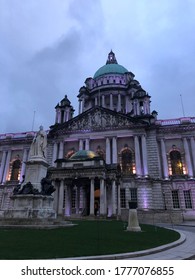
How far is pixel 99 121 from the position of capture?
150 feet

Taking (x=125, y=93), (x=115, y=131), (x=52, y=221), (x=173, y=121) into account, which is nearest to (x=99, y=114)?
(x=115, y=131)

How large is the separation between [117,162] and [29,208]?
28.6 metres

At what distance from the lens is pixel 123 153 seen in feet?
143

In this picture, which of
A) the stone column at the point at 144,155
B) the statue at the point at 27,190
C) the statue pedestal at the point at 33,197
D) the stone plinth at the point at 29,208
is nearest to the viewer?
the stone plinth at the point at 29,208

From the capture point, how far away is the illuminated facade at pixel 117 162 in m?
32.0

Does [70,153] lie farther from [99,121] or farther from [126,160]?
[126,160]

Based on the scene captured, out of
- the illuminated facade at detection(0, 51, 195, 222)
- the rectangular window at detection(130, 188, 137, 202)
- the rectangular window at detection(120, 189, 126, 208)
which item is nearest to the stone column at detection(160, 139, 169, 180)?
the illuminated facade at detection(0, 51, 195, 222)

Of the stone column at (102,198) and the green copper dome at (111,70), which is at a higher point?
the green copper dome at (111,70)

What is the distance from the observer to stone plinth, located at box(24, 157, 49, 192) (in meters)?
16.5

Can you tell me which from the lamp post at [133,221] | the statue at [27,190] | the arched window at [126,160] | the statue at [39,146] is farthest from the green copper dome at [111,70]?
the lamp post at [133,221]

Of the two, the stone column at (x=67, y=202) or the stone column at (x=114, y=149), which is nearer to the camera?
the stone column at (x=67, y=202)

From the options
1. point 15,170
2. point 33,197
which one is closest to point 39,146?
point 33,197

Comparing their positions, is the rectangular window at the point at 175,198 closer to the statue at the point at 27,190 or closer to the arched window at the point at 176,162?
the arched window at the point at 176,162

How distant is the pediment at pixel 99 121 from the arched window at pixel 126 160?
509 cm
